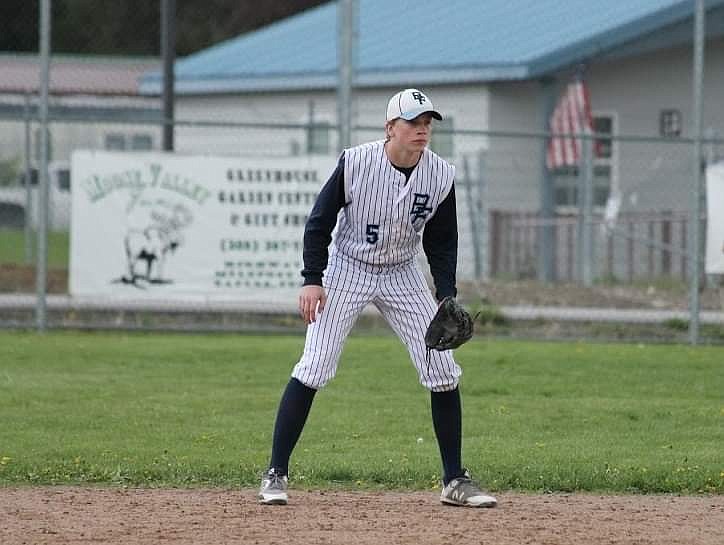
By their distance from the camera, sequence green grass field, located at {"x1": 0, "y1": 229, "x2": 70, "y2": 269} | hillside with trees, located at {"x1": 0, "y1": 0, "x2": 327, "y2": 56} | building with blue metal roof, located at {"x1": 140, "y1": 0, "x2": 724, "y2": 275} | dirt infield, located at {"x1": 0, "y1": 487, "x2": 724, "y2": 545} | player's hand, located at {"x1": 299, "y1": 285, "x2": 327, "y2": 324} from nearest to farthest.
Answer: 1. dirt infield, located at {"x1": 0, "y1": 487, "x2": 724, "y2": 545}
2. player's hand, located at {"x1": 299, "y1": 285, "x2": 327, "y2": 324}
3. green grass field, located at {"x1": 0, "y1": 229, "x2": 70, "y2": 269}
4. building with blue metal roof, located at {"x1": 140, "y1": 0, "x2": 724, "y2": 275}
5. hillside with trees, located at {"x1": 0, "y1": 0, "x2": 327, "y2": 56}

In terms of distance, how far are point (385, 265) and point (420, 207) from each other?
1.03ft

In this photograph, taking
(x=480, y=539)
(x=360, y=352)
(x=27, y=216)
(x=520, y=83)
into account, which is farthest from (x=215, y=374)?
(x=520, y=83)

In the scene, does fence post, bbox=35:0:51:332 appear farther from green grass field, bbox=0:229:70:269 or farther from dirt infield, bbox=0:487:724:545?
dirt infield, bbox=0:487:724:545

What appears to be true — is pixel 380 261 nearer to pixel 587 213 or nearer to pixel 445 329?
pixel 445 329

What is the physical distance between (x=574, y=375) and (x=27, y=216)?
6494 millimetres

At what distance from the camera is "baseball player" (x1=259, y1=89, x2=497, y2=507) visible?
6910mm

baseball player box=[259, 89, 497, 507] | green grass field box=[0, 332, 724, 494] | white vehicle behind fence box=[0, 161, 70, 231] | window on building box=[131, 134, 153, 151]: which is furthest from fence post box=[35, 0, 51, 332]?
window on building box=[131, 134, 153, 151]

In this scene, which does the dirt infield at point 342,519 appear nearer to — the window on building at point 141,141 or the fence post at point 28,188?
the fence post at point 28,188

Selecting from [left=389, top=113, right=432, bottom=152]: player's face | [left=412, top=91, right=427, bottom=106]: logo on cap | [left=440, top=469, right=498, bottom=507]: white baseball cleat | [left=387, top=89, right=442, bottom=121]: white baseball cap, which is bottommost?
[left=440, top=469, right=498, bottom=507]: white baseball cleat

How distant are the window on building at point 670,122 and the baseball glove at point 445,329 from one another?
1584 centimetres

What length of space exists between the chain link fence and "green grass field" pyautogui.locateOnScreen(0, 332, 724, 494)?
3.57 ft

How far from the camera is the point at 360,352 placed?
13.0m

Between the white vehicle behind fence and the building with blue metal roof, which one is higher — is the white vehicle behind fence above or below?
below

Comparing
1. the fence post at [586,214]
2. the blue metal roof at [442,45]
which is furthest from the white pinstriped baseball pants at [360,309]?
the blue metal roof at [442,45]
